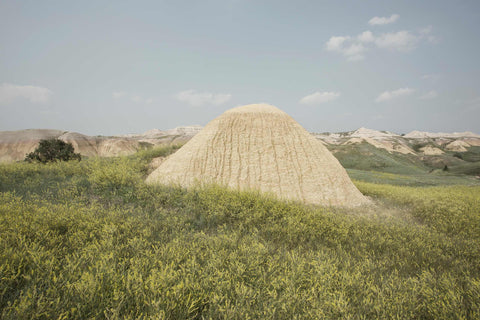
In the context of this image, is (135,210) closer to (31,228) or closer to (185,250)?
(31,228)

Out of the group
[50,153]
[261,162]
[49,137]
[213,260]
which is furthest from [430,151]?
[49,137]

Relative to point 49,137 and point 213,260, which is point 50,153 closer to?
point 213,260

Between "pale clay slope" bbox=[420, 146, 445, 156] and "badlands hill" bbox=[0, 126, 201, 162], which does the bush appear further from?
"pale clay slope" bbox=[420, 146, 445, 156]

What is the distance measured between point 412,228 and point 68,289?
9.09m

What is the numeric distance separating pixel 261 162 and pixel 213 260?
26.5 feet

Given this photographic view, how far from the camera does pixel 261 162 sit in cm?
1119

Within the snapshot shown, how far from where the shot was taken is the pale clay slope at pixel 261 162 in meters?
10.6

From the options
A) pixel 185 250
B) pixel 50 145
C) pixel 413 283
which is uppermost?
pixel 50 145

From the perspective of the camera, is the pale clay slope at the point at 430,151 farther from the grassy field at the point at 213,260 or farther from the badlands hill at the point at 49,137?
the badlands hill at the point at 49,137

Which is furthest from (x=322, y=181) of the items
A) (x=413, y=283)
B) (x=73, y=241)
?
(x=73, y=241)

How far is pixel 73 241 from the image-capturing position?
12.6ft

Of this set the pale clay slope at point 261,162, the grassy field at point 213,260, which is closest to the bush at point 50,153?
the grassy field at point 213,260

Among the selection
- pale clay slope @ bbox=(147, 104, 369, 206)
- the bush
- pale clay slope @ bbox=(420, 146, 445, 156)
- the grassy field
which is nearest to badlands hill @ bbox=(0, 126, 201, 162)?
the bush

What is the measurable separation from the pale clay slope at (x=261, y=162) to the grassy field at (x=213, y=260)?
2.43 m
